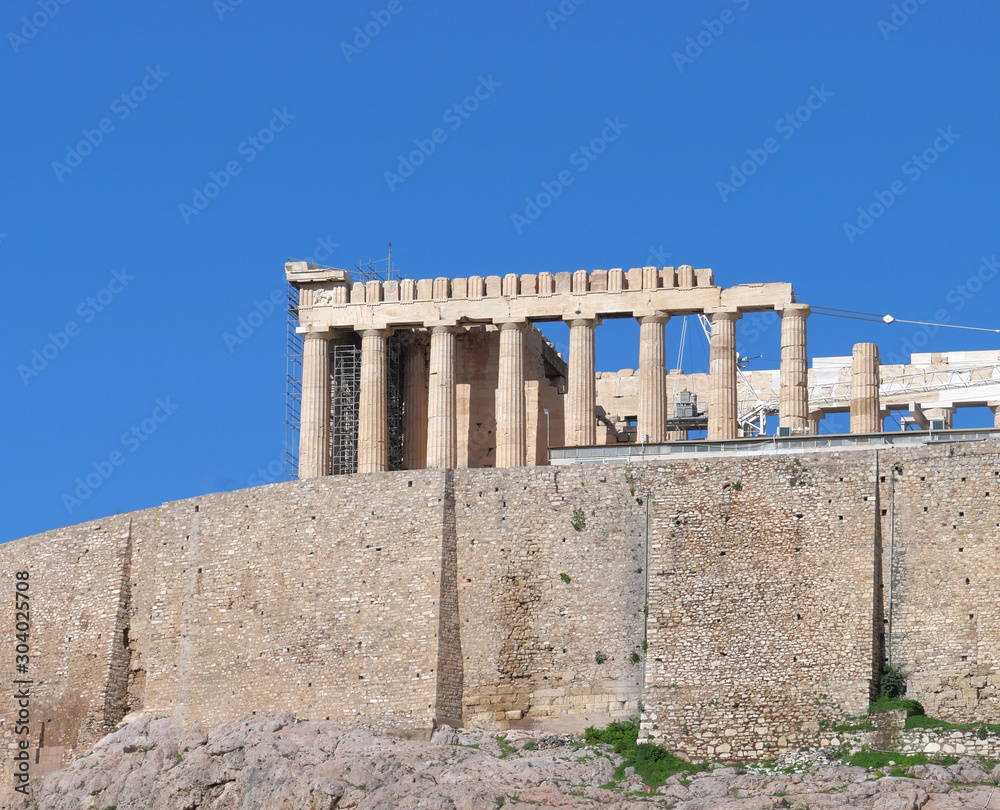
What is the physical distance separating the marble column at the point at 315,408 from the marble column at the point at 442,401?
344 centimetres

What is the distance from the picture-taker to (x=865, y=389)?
243 ft

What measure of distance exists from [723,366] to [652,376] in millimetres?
2302

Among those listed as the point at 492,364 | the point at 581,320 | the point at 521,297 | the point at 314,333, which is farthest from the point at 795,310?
the point at 314,333

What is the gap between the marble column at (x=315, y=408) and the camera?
76094mm

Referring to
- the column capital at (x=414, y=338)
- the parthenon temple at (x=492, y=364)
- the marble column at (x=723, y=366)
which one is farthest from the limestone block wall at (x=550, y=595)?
the column capital at (x=414, y=338)

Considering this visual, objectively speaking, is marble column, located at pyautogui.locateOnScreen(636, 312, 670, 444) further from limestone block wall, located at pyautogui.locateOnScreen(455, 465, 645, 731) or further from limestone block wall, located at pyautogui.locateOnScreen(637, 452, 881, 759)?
limestone block wall, located at pyautogui.locateOnScreen(637, 452, 881, 759)

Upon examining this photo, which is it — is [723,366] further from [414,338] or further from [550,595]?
[550,595]

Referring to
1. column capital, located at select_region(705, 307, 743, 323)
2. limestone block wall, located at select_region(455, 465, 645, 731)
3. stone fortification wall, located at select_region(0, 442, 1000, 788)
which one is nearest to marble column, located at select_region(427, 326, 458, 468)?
column capital, located at select_region(705, 307, 743, 323)

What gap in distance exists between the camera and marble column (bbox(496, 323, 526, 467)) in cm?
7462

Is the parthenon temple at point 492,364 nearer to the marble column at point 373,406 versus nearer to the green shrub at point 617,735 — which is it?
the marble column at point 373,406

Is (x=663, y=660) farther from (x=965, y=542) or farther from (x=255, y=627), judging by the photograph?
(x=255, y=627)

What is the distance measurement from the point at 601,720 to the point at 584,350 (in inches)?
718

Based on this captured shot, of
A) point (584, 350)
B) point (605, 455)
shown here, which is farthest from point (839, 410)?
point (605, 455)

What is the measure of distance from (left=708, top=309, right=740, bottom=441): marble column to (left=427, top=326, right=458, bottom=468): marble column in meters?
8.47
